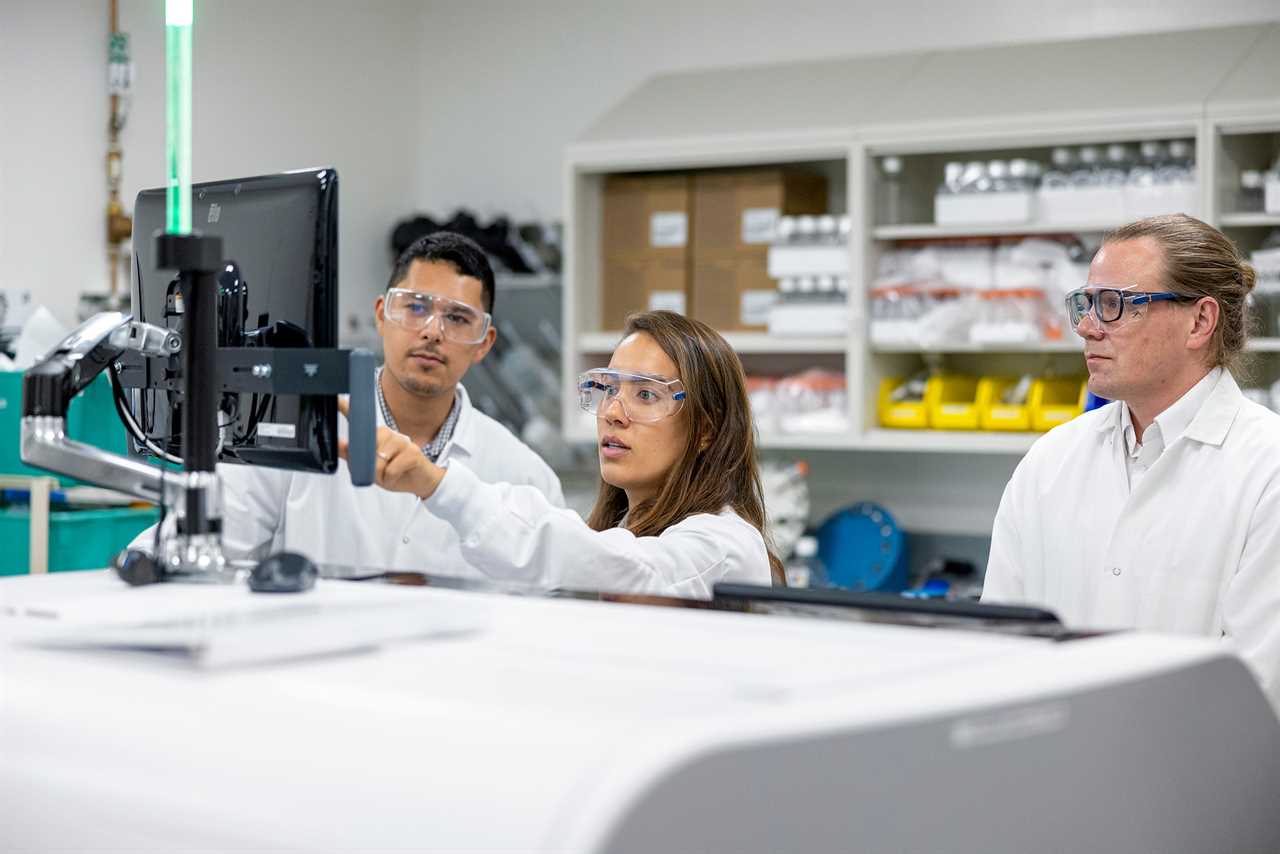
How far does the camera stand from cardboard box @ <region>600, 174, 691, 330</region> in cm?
496

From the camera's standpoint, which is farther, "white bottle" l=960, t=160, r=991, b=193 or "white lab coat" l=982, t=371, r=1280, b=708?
"white bottle" l=960, t=160, r=991, b=193

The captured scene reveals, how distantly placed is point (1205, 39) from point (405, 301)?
2790 mm

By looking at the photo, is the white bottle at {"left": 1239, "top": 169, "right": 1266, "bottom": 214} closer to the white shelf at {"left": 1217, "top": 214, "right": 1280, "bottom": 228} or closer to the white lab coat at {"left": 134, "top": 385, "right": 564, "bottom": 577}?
the white shelf at {"left": 1217, "top": 214, "right": 1280, "bottom": 228}

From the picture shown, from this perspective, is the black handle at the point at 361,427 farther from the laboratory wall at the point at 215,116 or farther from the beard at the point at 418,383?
the laboratory wall at the point at 215,116

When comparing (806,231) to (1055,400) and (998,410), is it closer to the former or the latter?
(998,410)

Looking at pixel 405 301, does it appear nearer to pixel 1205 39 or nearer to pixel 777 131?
pixel 777 131

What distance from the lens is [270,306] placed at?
1771 millimetres

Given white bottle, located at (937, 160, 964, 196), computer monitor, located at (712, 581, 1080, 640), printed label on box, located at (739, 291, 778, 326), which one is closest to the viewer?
computer monitor, located at (712, 581, 1080, 640)

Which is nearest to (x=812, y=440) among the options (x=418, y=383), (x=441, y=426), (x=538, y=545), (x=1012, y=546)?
(x=441, y=426)

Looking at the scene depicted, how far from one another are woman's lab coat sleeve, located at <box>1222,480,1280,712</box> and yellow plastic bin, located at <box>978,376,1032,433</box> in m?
2.24

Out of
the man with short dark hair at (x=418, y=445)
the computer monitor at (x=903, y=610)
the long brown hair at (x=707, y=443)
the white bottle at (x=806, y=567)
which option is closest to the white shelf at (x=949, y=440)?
the white bottle at (x=806, y=567)

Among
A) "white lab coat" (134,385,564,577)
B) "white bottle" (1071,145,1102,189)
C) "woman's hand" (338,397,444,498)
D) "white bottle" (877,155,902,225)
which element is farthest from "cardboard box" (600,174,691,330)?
"woman's hand" (338,397,444,498)

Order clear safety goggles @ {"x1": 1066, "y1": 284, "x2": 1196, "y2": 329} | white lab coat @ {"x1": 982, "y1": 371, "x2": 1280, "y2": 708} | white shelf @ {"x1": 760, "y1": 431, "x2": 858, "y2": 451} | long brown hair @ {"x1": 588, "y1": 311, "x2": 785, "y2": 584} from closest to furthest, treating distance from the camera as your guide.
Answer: white lab coat @ {"x1": 982, "y1": 371, "x2": 1280, "y2": 708}
long brown hair @ {"x1": 588, "y1": 311, "x2": 785, "y2": 584}
clear safety goggles @ {"x1": 1066, "y1": 284, "x2": 1196, "y2": 329}
white shelf @ {"x1": 760, "y1": 431, "x2": 858, "y2": 451}

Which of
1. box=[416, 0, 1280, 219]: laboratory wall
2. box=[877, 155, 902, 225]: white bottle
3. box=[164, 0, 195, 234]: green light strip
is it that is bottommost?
box=[164, 0, 195, 234]: green light strip
